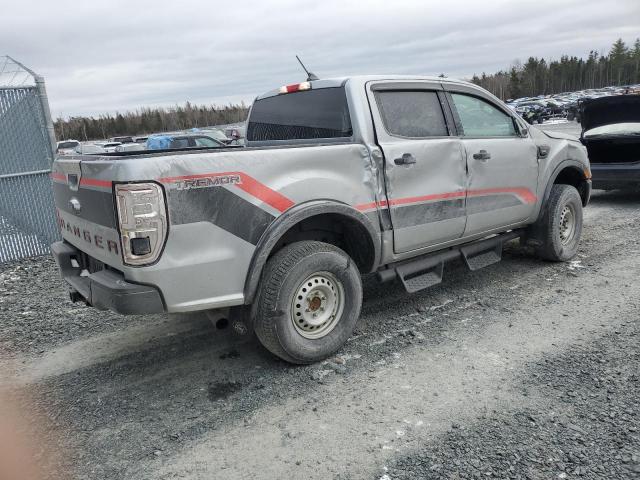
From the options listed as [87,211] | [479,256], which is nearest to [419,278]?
[479,256]

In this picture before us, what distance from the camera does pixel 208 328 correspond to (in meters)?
4.62

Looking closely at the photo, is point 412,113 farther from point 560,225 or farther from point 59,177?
point 59,177

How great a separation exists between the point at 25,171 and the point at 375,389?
6.62 metres

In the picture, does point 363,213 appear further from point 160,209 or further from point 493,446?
point 493,446

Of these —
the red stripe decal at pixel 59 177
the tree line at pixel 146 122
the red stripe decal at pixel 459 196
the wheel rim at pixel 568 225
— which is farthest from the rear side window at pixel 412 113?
the tree line at pixel 146 122

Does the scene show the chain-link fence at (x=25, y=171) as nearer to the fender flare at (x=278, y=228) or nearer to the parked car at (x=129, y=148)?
the parked car at (x=129, y=148)

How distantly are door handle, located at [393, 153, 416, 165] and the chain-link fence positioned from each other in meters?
5.94

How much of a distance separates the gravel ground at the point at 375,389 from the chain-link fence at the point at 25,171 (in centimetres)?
269

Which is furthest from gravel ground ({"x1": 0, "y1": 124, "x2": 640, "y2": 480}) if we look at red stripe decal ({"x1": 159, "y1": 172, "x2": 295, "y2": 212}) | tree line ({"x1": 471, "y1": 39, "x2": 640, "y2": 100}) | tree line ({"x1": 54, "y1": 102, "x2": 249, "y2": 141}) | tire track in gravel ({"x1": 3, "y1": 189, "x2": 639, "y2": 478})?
tree line ({"x1": 471, "y1": 39, "x2": 640, "y2": 100})

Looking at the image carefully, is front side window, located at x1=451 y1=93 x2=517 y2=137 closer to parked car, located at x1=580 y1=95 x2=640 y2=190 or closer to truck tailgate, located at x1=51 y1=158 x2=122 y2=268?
truck tailgate, located at x1=51 y1=158 x2=122 y2=268

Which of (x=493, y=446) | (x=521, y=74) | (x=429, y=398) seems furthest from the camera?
(x=521, y=74)

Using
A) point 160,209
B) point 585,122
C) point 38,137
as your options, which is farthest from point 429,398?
point 585,122

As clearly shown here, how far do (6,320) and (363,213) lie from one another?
151 inches

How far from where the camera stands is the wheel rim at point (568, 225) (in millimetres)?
5949
